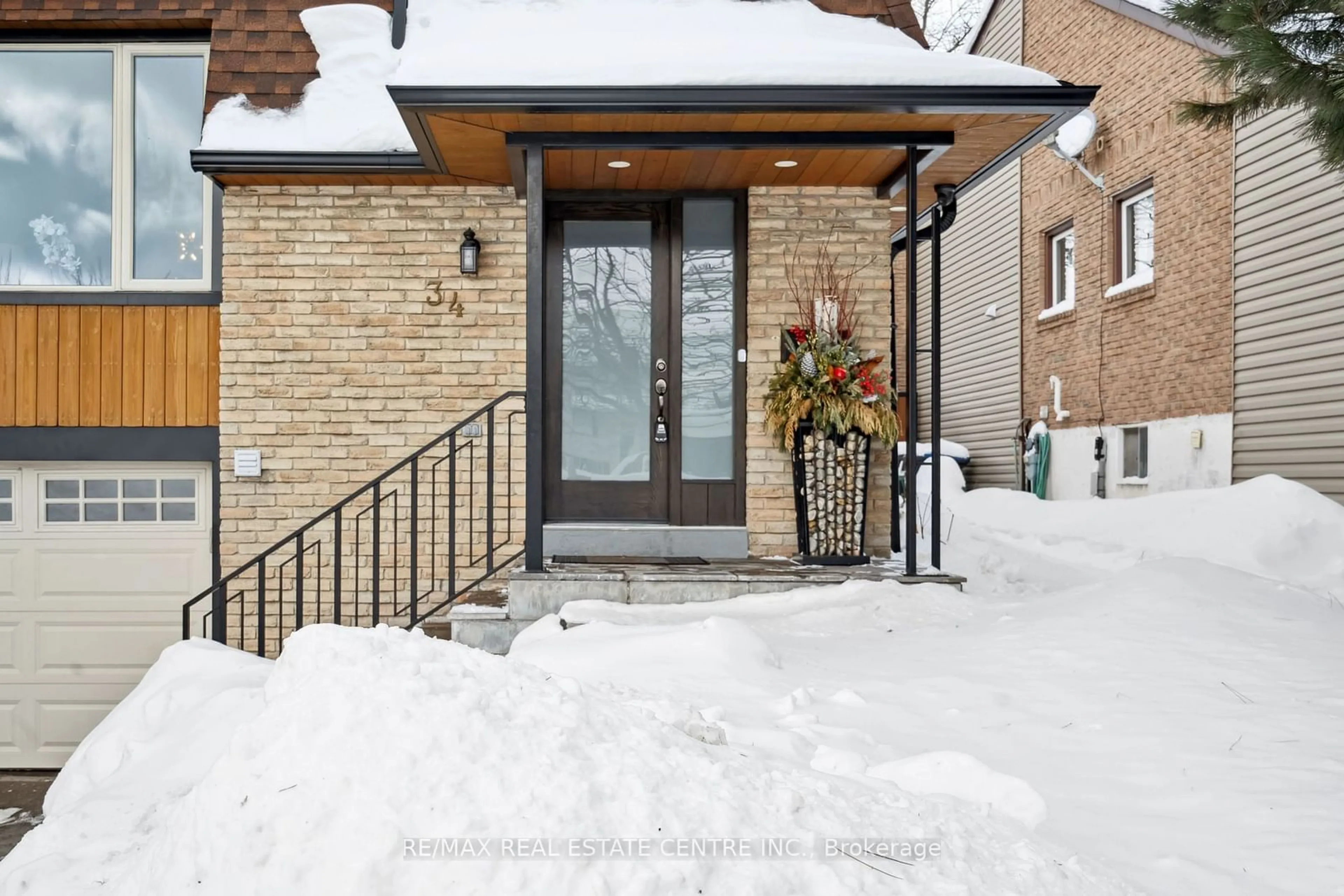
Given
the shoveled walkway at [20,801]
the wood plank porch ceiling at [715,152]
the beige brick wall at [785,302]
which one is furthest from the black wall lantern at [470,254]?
the shoveled walkway at [20,801]

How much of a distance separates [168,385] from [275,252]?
114 centimetres

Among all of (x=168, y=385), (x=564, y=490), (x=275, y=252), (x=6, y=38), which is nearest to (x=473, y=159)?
(x=275, y=252)

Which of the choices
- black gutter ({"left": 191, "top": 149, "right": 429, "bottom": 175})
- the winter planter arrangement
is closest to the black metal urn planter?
the winter planter arrangement

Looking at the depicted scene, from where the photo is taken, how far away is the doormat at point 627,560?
17.4ft

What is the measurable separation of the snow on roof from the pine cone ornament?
1.53m

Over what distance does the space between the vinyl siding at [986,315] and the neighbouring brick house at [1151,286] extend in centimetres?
4

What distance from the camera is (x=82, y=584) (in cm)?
646

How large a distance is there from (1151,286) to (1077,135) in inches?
76.8

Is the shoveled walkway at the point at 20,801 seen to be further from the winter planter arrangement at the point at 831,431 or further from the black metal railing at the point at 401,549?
the winter planter arrangement at the point at 831,431

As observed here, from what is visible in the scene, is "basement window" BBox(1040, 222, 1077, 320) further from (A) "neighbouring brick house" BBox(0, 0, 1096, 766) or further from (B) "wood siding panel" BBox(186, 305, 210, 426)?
(B) "wood siding panel" BBox(186, 305, 210, 426)

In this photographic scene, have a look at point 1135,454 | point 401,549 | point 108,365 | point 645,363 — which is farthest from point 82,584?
point 1135,454

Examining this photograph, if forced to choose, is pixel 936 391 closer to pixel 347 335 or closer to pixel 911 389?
pixel 911 389

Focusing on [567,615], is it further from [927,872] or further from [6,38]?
[6,38]

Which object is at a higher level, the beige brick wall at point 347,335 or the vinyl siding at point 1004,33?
the vinyl siding at point 1004,33
